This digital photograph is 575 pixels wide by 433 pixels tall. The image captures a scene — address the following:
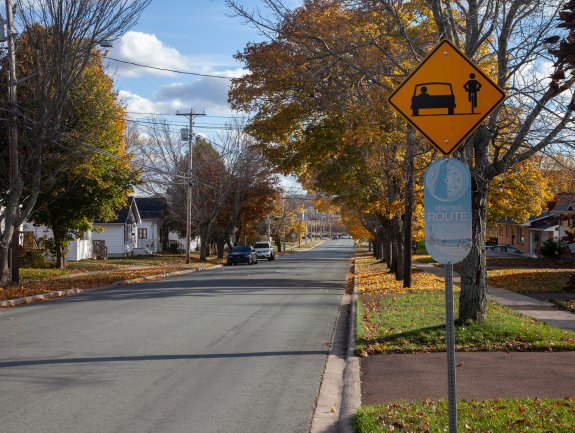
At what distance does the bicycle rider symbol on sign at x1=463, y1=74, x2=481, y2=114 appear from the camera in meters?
4.37

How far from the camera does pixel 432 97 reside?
4.45m

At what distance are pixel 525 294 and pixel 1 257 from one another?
1807 cm

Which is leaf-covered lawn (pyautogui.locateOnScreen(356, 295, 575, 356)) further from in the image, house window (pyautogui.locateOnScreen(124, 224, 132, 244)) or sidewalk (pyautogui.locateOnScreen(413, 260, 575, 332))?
house window (pyautogui.locateOnScreen(124, 224, 132, 244))

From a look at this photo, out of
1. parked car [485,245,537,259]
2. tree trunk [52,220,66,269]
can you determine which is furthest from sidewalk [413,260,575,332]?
parked car [485,245,537,259]

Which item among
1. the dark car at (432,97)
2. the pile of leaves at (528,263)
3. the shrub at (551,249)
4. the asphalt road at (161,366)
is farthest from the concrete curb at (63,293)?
the shrub at (551,249)

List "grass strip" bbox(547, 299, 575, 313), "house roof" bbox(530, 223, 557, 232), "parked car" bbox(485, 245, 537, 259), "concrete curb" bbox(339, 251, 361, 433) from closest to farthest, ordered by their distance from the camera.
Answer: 1. "concrete curb" bbox(339, 251, 361, 433)
2. "grass strip" bbox(547, 299, 575, 313)
3. "house roof" bbox(530, 223, 557, 232)
4. "parked car" bbox(485, 245, 537, 259)

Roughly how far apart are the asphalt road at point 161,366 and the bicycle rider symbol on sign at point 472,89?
3.60 metres

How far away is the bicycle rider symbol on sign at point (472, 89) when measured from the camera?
4367 mm

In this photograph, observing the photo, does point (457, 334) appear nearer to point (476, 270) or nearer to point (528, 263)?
point (476, 270)

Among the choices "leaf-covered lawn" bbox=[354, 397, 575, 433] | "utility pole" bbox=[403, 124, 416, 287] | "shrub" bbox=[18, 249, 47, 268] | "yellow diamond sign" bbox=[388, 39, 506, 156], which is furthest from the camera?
"shrub" bbox=[18, 249, 47, 268]

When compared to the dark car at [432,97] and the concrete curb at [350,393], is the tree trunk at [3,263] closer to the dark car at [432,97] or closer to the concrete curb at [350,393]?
the concrete curb at [350,393]

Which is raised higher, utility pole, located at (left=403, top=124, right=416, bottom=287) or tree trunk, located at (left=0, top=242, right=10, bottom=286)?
utility pole, located at (left=403, top=124, right=416, bottom=287)

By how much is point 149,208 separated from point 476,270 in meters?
51.5

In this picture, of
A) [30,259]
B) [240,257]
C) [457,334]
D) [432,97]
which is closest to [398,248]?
[457,334]
